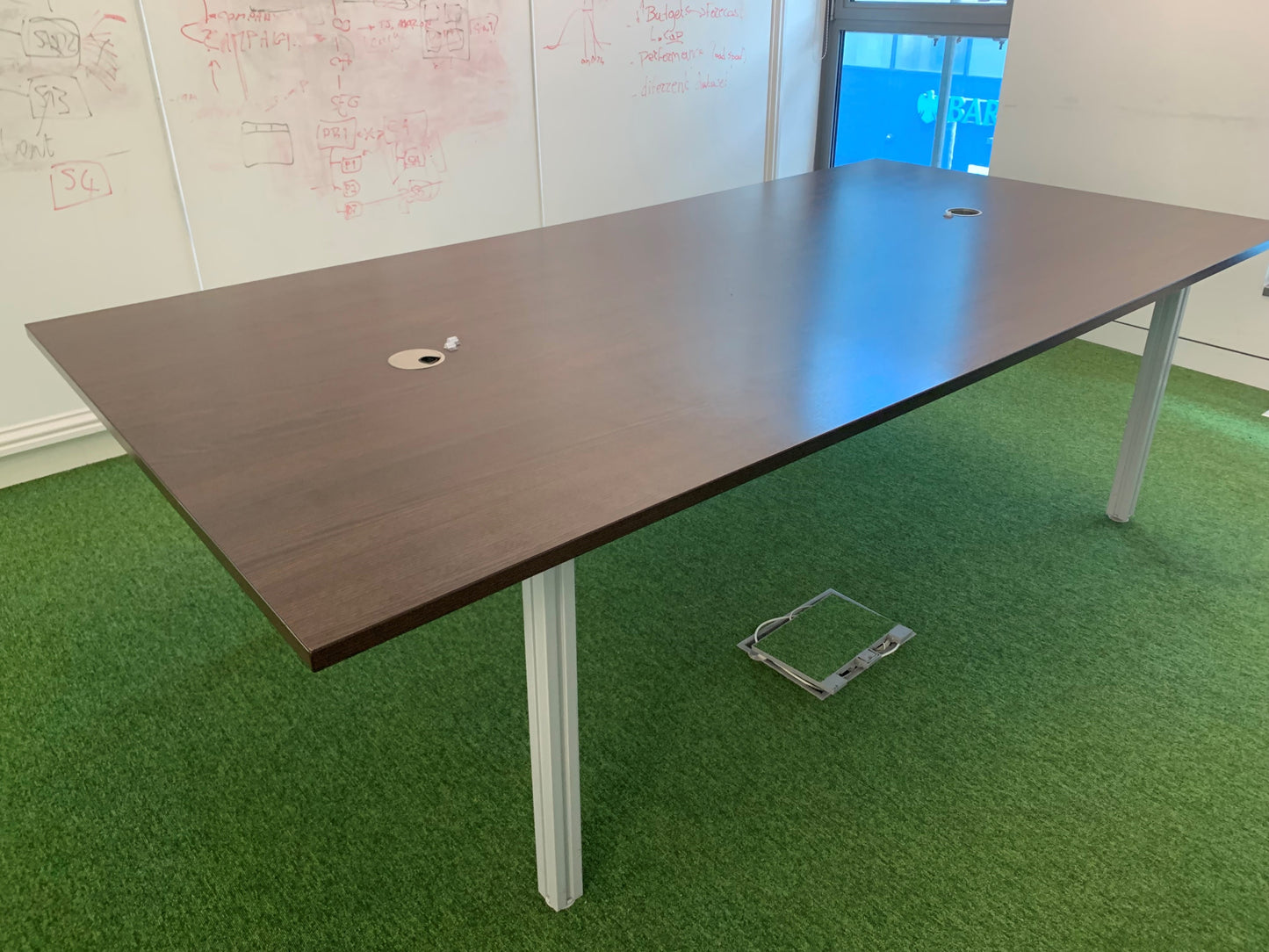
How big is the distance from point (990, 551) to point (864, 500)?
39 cm

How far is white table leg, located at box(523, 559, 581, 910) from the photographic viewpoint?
134cm

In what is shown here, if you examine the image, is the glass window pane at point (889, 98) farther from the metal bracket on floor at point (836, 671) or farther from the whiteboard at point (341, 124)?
the metal bracket on floor at point (836, 671)

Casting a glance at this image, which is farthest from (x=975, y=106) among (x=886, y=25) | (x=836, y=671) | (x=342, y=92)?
(x=836, y=671)

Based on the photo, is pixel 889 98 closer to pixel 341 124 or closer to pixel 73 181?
pixel 341 124

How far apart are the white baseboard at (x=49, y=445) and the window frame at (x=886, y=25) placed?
3.53 metres

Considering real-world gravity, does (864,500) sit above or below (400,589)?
below

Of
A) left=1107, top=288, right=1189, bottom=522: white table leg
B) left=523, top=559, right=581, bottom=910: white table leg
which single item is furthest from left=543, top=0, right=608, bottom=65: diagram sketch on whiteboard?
left=523, top=559, right=581, bottom=910: white table leg

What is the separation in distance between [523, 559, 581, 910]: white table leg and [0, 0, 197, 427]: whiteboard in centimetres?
222

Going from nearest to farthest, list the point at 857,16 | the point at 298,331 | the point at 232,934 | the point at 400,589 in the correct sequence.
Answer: the point at 400,589
the point at 232,934
the point at 298,331
the point at 857,16

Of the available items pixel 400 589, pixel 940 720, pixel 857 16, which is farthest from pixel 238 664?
pixel 857 16

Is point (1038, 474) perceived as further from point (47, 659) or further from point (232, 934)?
point (47, 659)

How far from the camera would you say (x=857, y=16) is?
14.7ft

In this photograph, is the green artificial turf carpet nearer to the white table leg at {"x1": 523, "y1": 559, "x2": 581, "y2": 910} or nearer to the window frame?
the white table leg at {"x1": 523, "y1": 559, "x2": 581, "y2": 910}

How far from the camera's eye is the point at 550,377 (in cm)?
158
